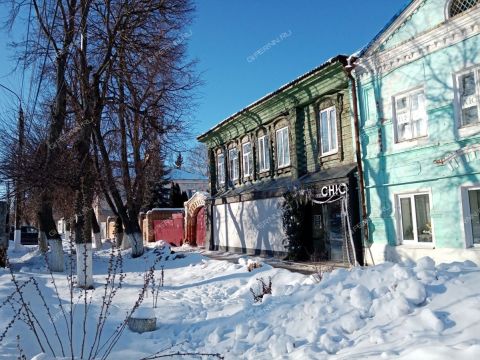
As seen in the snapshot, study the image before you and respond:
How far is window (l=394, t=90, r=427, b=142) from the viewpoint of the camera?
10.3 meters

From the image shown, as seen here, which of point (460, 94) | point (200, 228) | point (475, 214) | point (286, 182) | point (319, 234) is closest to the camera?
point (475, 214)

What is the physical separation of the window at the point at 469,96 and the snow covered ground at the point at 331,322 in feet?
13.3

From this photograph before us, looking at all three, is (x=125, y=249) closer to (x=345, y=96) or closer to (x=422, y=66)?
(x=345, y=96)

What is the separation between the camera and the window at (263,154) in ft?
55.3

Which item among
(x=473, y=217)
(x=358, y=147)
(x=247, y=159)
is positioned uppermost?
(x=247, y=159)

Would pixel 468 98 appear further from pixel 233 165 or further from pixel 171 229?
pixel 171 229

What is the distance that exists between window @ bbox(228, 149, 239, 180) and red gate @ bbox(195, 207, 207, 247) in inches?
175

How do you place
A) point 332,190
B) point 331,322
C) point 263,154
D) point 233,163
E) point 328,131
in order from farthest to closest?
point 233,163, point 263,154, point 328,131, point 332,190, point 331,322

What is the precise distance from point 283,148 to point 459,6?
24.3 feet

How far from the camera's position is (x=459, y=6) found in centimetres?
951

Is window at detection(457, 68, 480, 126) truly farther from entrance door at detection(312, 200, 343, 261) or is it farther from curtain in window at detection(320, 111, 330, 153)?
curtain in window at detection(320, 111, 330, 153)

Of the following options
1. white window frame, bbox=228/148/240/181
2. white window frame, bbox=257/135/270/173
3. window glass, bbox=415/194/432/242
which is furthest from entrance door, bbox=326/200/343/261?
white window frame, bbox=228/148/240/181

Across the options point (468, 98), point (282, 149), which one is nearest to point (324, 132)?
point (282, 149)

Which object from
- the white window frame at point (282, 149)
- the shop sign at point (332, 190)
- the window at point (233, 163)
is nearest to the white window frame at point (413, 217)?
the shop sign at point (332, 190)
